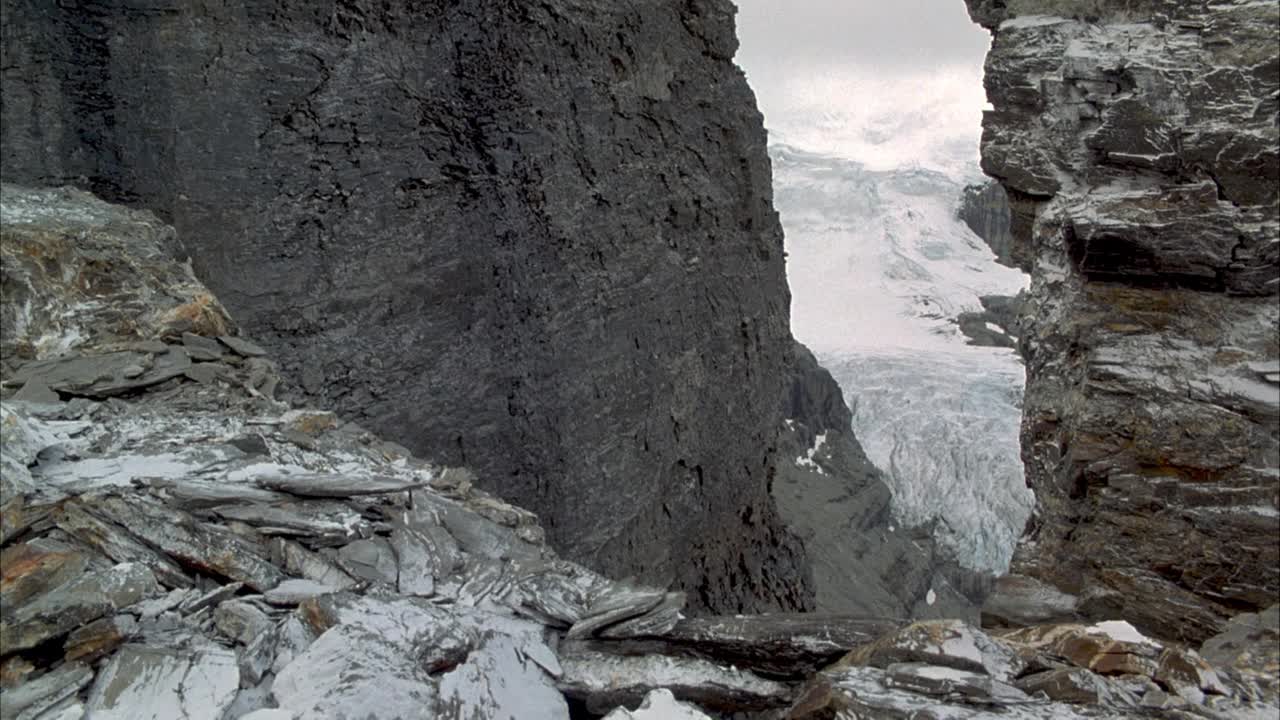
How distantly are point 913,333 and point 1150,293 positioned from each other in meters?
38.1

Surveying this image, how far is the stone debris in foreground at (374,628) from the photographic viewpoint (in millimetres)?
3240

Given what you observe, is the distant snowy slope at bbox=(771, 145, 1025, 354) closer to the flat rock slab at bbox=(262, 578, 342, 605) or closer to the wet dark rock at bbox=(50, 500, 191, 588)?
the flat rock slab at bbox=(262, 578, 342, 605)

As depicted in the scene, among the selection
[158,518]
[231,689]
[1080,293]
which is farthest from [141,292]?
[1080,293]

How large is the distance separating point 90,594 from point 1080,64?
568 cm

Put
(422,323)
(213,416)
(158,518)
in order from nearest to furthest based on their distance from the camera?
(158,518), (213,416), (422,323)

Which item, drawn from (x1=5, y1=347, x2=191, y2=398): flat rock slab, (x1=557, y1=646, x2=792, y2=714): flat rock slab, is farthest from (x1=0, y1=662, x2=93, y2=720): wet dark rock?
(x1=5, y1=347, x2=191, y2=398): flat rock slab

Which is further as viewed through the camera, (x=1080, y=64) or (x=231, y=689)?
(x=1080, y=64)

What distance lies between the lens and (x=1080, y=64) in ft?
18.1

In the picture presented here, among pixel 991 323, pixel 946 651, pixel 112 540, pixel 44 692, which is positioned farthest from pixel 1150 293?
pixel 991 323

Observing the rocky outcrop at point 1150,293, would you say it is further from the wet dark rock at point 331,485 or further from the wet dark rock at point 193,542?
the wet dark rock at point 193,542

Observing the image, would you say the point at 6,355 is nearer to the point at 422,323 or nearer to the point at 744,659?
the point at 422,323

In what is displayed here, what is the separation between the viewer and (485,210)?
9156mm

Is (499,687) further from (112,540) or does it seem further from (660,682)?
(112,540)

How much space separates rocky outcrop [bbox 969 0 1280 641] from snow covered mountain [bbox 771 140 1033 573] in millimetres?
24703
